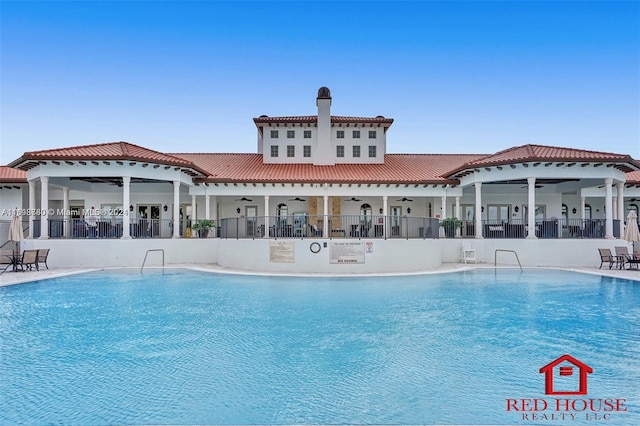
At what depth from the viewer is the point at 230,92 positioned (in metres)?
29.1

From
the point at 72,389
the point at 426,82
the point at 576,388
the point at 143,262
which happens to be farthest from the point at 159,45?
the point at 576,388

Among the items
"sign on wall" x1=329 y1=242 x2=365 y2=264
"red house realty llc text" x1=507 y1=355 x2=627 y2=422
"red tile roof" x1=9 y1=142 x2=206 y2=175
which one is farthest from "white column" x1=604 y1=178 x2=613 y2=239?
"red tile roof" x1=9 y1=142 x2=206 y2=175

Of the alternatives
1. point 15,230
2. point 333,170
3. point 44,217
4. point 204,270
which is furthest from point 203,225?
point 333,170

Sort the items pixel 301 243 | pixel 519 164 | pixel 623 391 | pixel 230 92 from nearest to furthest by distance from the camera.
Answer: pixel 623 391, pixel 301 243, pixel 519 164, pixel 230 92

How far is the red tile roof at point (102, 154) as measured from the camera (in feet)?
59.5

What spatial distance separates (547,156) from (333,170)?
1298 centimetres

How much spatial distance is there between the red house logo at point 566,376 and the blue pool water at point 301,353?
0.45 feet

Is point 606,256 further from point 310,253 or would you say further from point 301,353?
point 301,353

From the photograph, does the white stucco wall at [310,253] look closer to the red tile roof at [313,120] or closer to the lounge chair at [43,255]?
the lounge chair at [43,255]

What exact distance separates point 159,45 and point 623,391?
Result: 86.4 feet

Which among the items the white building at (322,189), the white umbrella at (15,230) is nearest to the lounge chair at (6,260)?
the white umbrella at (15,230)

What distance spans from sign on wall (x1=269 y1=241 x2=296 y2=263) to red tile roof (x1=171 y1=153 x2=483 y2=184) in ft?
22.2

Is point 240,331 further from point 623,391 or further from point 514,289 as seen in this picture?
point 514,289

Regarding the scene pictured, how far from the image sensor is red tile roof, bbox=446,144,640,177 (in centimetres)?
1877
